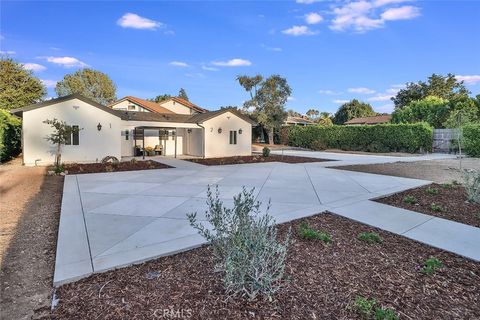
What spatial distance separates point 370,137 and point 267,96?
12.0m

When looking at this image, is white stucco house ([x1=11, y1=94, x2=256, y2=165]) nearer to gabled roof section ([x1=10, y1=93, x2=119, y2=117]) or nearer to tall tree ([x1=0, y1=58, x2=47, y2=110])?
gabled roof section ([x1=10, y1=93, x2=119, y2=117])

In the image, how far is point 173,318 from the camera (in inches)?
88.9

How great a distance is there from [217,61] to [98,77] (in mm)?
29433

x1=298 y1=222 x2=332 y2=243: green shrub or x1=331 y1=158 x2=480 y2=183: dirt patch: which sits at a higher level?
x1=331 y1=158 x2=480 y2=183: dirt patch

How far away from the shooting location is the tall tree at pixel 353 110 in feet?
195

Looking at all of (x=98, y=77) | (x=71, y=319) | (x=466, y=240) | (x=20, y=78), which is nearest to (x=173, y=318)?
(x=71, y=319)

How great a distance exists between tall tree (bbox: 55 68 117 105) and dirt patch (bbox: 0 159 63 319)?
40371 millimetres

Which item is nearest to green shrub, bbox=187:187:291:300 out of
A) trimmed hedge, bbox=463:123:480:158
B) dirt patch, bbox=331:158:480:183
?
dirt patch, bbox=331:158:480:183

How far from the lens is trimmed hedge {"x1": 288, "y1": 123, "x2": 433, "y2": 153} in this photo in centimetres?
2322

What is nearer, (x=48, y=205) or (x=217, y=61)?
(x=48, y=205)

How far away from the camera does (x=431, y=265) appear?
10.6 feet

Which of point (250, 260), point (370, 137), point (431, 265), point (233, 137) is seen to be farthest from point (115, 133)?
point (370, 137)

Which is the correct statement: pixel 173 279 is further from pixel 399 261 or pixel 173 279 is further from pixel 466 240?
pixel 466 240

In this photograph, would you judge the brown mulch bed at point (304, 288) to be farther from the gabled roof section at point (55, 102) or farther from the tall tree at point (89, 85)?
the tall tree at point (89, 85)
